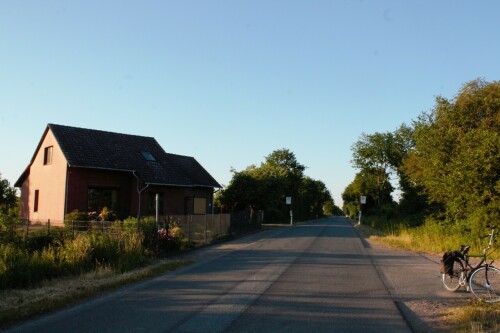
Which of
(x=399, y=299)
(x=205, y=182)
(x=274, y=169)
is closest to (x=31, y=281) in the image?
(x=399, y=299)

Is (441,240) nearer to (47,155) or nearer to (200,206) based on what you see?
(200,206)

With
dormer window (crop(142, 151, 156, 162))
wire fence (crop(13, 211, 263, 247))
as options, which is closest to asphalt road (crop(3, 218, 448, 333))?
wire fence (crop(13, 211, 263, 247))

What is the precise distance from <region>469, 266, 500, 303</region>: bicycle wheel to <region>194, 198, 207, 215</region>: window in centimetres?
2837

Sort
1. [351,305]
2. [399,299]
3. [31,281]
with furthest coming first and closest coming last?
[31,281], [399,299], [351,305]

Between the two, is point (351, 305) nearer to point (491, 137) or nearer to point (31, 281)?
point (31, 281)

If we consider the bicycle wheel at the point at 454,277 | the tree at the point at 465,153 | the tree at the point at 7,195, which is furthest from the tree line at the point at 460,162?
the tree at the point at 7,195

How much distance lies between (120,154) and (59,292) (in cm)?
2316

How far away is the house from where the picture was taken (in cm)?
2923

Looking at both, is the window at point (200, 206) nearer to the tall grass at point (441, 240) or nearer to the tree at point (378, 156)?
the tall grass at point (441, 240)

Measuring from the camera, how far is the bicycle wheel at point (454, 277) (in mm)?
10188

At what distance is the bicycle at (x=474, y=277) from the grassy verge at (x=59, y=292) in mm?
7168

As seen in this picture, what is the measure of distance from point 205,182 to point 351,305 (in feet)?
98.8

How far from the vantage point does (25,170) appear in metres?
33.6

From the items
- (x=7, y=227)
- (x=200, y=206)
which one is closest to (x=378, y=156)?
(x=200, y=206)
